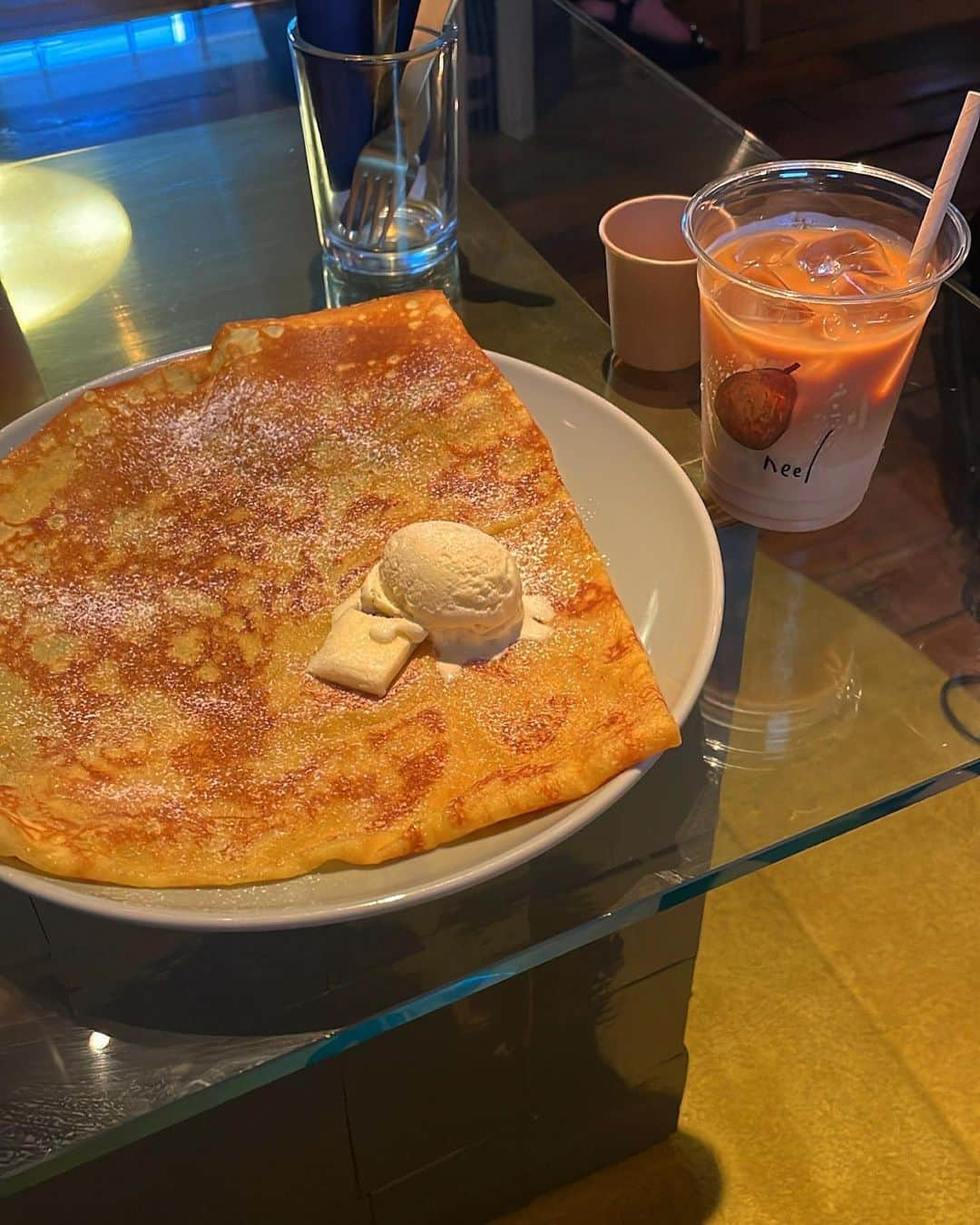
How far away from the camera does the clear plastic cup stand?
2.82 feet

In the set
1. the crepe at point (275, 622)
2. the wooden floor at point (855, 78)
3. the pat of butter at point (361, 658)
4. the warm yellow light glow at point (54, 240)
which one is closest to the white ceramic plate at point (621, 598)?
the crepe at point (275, 622)

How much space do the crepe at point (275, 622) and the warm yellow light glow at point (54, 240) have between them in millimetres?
304

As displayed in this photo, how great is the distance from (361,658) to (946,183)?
525mm

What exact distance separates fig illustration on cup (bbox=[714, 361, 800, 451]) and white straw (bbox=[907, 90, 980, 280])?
0.41ft

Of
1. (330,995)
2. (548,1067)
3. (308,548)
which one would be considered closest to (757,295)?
(308,548)

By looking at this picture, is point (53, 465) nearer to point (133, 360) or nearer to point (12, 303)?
point (133, 360)

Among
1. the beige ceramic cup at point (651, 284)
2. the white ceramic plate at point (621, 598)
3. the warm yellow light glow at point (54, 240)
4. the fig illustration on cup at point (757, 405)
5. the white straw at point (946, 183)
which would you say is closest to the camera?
the white ceramic plate at point (621, 598)

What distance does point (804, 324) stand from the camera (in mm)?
860

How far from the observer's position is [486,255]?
51.0 inches

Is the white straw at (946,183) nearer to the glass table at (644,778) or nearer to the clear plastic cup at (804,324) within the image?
the clear plastic cup at (804,324)

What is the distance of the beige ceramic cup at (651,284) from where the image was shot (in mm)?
1094

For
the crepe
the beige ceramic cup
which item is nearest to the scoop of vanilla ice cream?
the crepe

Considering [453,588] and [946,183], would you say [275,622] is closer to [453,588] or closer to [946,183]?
[453,588]

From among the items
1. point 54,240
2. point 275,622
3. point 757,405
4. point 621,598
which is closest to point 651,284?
point 757,405
